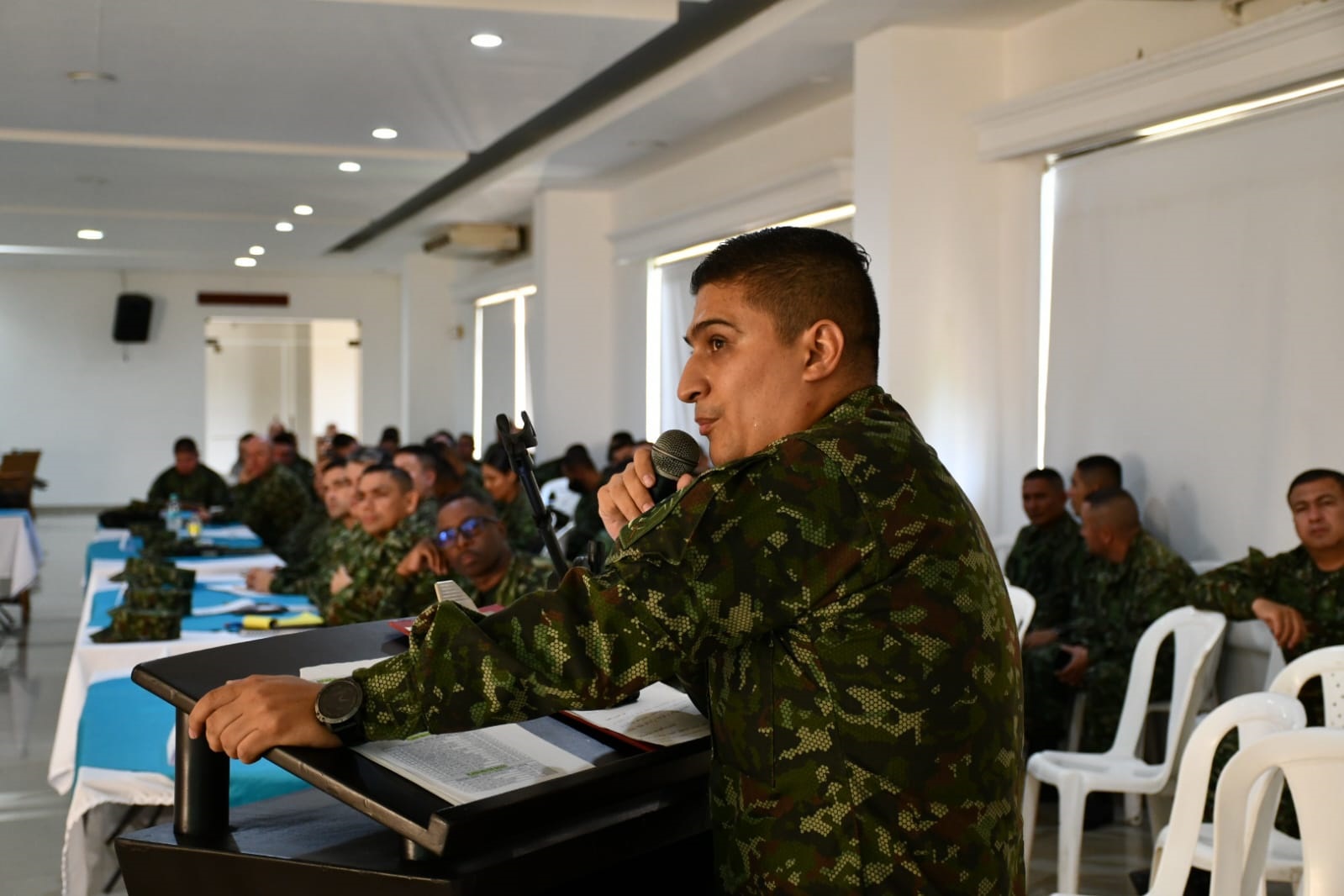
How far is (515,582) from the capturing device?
12.8 ft

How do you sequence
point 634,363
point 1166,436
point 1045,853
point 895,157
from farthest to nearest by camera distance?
1. point 634,363
2. point 895,157
3. point 1166,436
4. point 1045,853

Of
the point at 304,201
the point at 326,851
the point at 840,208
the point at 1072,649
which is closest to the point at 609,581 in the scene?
the point at 326,851

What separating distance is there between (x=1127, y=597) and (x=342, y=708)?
3.90 m

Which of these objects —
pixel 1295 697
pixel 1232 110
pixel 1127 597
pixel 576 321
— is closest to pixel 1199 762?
pixel 1295 697

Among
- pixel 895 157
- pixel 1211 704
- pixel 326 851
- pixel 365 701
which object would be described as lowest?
pixel 1211 704

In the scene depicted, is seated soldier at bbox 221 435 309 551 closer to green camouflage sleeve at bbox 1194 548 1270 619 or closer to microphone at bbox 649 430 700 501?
green camouflage sleeve at bbox 1194 548 1270 619

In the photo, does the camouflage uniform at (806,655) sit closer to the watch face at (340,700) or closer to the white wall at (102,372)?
the watch face at (340,700)

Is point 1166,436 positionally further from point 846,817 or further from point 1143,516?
point 846,817

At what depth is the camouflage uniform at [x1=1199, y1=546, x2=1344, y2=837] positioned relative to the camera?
376 cm

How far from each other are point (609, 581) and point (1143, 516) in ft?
13.9

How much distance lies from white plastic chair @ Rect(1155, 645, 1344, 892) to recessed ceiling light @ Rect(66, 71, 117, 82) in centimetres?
535

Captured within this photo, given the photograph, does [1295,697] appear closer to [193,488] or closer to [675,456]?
[675,456]

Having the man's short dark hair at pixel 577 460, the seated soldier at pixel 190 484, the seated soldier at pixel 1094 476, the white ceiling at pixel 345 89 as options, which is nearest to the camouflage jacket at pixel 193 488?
the seated soldier at pixel 190 484

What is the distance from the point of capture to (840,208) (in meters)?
6.77
